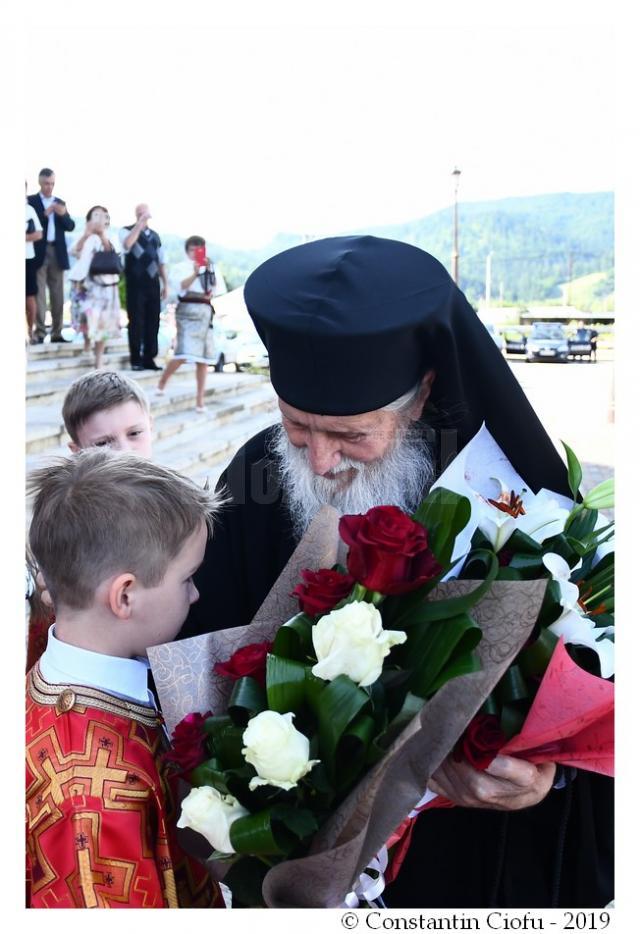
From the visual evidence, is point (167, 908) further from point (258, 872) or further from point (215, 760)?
point (215, 760)

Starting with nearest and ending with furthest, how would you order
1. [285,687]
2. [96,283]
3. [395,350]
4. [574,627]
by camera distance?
[285,687] < [574,627] < [395,350] < [96,283]

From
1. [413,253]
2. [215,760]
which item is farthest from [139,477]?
[413,253]

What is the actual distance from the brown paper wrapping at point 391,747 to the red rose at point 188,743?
6cm

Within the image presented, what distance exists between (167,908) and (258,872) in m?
0.38

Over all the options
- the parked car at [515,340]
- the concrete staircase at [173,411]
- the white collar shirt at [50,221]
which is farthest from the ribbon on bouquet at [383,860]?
the parked car at [515,340]

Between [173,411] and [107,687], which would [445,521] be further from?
[173,411]

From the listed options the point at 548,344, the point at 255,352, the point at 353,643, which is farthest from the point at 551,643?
the point at 548,344

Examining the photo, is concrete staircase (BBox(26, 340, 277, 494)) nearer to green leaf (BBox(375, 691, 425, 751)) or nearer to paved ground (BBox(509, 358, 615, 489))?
paved ground (BBox(509, 358, 615, 489))

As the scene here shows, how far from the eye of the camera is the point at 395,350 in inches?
79.7

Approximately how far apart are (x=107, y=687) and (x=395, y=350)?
98 cm

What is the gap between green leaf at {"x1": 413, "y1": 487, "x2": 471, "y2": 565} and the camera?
139 cm

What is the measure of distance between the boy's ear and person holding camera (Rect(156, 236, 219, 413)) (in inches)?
268

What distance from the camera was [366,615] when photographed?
1.23 metres

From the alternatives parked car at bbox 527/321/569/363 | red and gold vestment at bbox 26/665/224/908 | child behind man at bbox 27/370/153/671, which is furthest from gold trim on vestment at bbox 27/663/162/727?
parked car at bbox 527/321/569/363
